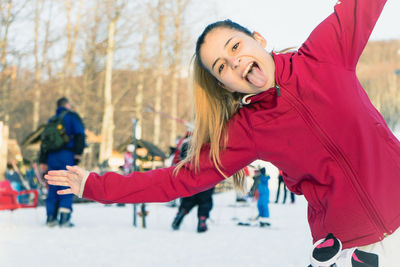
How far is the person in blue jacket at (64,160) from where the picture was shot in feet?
23.5

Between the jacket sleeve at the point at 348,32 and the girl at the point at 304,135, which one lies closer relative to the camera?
the girl at the point at 304,135

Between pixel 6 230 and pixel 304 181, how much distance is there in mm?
5726

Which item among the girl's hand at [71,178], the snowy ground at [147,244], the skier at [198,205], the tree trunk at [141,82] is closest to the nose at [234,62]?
the girl's hand at [71,178]

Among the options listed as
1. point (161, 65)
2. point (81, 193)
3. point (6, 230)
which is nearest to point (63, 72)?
point (161, 65)

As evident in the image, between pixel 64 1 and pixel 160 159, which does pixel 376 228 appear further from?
pixel 64 1

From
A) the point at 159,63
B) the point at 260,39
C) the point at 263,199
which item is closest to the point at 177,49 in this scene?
the point at 159,63

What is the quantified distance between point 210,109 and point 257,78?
348 millimetres

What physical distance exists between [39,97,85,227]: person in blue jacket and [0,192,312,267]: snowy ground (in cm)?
23

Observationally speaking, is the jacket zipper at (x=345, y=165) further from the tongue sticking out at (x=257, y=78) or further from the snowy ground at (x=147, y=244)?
the snowy ground at (x=147, y=244)

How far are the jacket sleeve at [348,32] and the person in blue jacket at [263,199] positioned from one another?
6.19m

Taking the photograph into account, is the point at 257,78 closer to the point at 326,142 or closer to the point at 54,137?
the point at 326,142

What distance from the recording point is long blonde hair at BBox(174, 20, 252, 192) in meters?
2.08

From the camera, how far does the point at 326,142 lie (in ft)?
5.84

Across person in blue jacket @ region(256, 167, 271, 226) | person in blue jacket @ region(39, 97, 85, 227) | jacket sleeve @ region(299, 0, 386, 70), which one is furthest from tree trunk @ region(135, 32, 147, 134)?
jacket sleeve @ region(299, 0, 386, 70)
